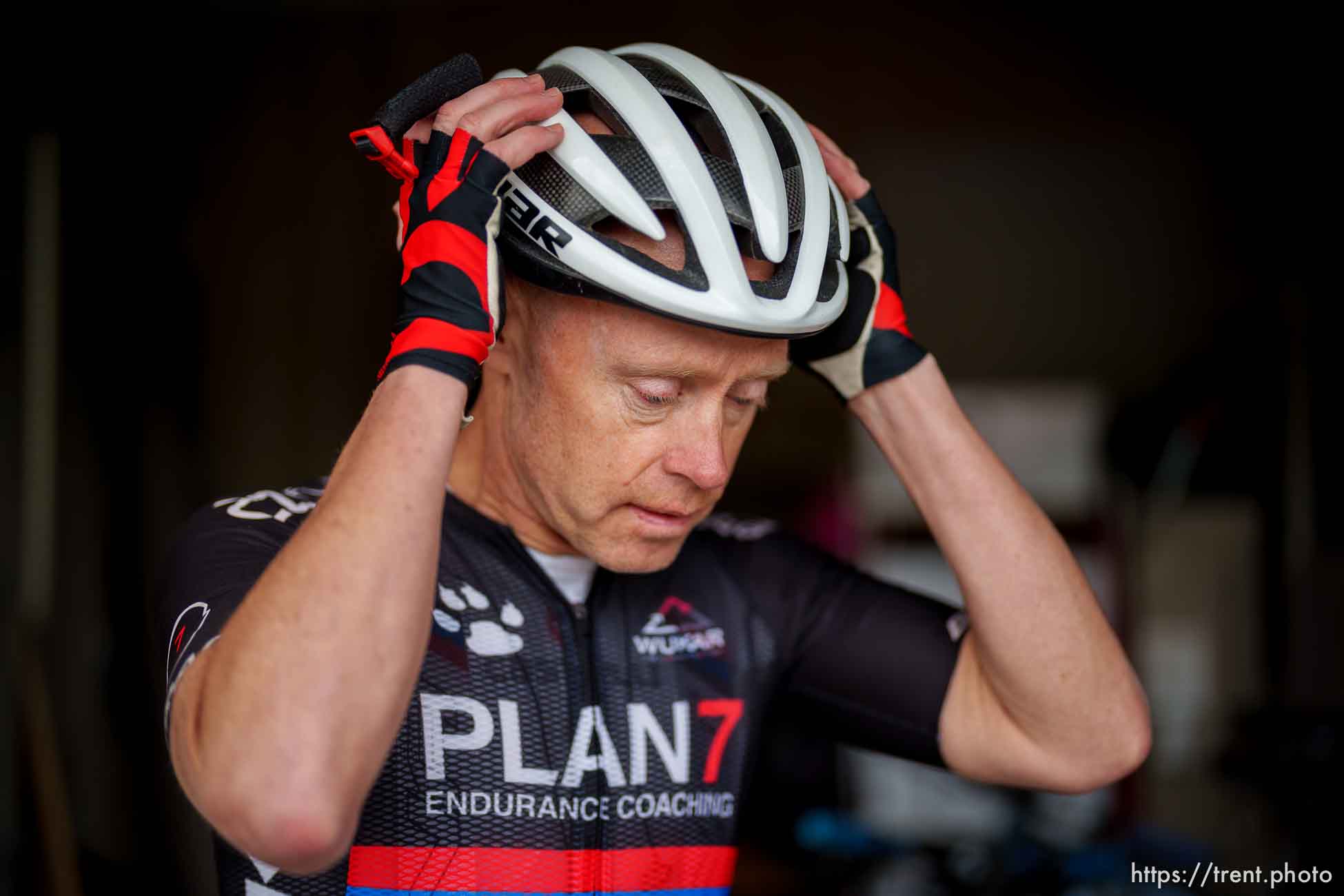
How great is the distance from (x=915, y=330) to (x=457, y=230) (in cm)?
421

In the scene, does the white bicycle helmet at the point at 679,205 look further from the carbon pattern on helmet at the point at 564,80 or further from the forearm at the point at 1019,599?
the forearm at the point at 1019,599

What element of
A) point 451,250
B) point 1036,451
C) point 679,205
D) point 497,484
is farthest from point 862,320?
point 1036,451

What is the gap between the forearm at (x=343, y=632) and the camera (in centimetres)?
90

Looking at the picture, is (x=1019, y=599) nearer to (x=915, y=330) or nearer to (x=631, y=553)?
(x=631, y=553)

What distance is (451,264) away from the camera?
41.1 inches

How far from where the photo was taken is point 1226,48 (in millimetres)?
4953

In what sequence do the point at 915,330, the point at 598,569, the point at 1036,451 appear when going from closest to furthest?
the point at 598,569
the point at 1036,451
the point at 915,330

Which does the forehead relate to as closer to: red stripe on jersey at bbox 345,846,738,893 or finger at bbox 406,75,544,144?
finger at bbox 406,75,544,144

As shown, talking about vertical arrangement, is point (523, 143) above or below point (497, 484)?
above

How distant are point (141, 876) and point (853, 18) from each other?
13.6ft

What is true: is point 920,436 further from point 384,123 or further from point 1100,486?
point 1100,486

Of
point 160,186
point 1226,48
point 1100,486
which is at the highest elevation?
A: point 1226,48

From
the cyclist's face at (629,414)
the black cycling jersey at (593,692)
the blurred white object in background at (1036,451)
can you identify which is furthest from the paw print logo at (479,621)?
the blurred white object in background at (1036,451)

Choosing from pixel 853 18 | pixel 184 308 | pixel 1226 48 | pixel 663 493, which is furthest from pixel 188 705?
pixel 1226 48
